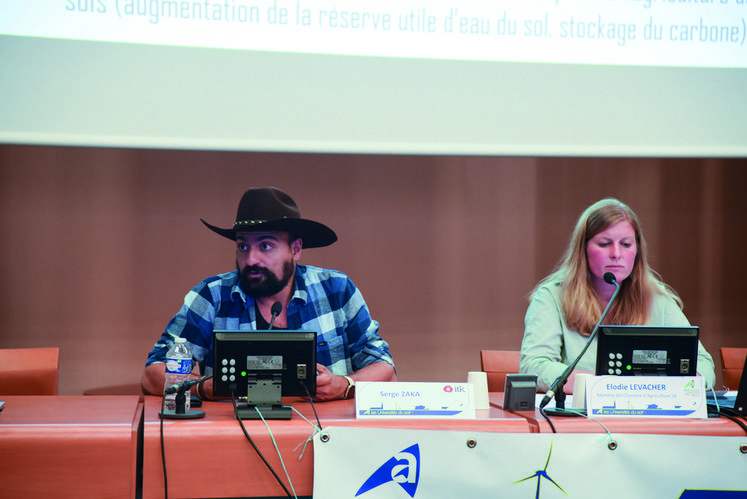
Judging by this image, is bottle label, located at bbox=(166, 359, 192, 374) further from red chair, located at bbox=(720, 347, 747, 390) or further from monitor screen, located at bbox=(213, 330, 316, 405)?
red chair, located at bbox=(720, 347, 747, 390)

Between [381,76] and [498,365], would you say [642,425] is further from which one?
[381,76]

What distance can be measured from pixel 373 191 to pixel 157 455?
244cm

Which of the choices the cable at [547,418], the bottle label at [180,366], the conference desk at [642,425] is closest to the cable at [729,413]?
the conference desk at [642,425]

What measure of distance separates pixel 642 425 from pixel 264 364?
0.82 meters

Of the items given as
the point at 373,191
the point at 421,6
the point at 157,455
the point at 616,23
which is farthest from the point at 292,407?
the point at 373,191

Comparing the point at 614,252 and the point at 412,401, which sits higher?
the point at 614,252

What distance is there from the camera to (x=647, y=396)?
1.44m

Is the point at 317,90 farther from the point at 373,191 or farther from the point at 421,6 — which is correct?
the point at 373,191

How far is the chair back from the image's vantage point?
2398 millimetres

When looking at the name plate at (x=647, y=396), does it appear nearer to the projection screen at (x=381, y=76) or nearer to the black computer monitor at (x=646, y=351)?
the black computer monitor at (x=646, y=351)

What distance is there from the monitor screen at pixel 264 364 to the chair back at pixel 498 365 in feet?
3.77

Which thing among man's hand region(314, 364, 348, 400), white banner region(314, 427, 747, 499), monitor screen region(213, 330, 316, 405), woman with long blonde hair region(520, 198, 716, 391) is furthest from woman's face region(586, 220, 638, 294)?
monitor screen region(213, 330, 316, 405)

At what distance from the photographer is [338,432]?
1.27 m

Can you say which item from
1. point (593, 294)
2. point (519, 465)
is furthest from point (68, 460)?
point (593, 294)
